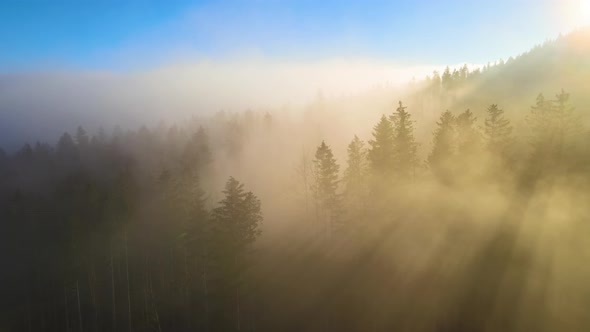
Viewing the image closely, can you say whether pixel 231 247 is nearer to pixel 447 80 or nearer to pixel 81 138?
pixel 81 138

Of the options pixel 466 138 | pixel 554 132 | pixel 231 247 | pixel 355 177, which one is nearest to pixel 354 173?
pixel 355 177

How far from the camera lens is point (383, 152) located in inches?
1797

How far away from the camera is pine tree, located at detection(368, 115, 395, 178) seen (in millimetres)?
45344

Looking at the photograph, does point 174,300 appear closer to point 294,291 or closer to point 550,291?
point 294,291

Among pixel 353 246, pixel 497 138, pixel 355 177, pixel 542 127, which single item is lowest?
pixel 353 246

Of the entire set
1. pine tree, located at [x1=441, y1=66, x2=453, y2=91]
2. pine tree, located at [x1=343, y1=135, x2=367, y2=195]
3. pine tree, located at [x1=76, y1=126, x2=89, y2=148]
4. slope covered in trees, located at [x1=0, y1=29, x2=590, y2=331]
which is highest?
pine tree, located at [x1=441, y1=66, x2=453, y2=91]

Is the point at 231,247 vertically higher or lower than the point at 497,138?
lower

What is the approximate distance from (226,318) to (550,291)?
2921 cm

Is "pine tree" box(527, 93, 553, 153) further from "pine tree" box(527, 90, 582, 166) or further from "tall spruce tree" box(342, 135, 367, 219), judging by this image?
"tall spruce tree" box(342, 135, 367, 219)

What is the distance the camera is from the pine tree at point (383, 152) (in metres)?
45.3

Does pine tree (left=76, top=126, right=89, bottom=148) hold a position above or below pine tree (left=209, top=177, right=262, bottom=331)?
above

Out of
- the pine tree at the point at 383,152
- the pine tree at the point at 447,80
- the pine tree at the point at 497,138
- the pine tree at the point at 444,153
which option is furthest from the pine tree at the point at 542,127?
the pine tree at the point at 447,80

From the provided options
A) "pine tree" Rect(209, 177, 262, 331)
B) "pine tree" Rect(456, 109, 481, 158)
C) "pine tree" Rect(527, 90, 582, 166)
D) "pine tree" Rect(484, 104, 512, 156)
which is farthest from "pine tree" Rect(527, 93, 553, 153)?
"pine tree" Rect(209, 177, 262, 331)

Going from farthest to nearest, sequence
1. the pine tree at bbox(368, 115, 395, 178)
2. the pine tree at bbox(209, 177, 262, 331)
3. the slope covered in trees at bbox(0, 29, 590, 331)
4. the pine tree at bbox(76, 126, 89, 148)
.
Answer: the pine tree at bbox(76, 126, 89, 148) < the pine tree at bbox(368, 115, 395, 178) < the pine tree at bbox(209, 177, 262, 331) < the slope covered in trees at bbox(0, 29, 590, 331)
